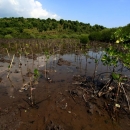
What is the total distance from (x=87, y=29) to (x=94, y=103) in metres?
58.3

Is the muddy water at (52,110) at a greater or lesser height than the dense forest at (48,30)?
lesser

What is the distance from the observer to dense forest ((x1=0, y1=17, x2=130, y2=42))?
121 feet

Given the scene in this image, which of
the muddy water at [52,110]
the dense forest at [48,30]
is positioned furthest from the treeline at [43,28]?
the muddy water at [52,110]

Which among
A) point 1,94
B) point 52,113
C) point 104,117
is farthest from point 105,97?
point 1,94

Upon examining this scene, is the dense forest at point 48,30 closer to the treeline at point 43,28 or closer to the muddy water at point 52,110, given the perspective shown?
the treeline at point 43,28

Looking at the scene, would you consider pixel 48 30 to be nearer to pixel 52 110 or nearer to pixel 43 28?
pixel 43 28

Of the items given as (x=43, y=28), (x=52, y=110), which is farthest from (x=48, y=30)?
(x=52, y=110)

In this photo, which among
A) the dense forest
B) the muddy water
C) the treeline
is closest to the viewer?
the muddy water

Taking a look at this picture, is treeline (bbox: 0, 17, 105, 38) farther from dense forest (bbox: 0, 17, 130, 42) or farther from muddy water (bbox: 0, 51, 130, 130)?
muddy water (bbox: 0, 51, 130, 130)

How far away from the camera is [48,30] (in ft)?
183

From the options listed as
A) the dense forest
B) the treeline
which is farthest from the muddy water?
the treeline

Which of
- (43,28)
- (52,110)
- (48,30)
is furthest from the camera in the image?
(48,30)

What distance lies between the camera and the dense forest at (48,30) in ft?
121

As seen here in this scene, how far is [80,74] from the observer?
38.7ft
